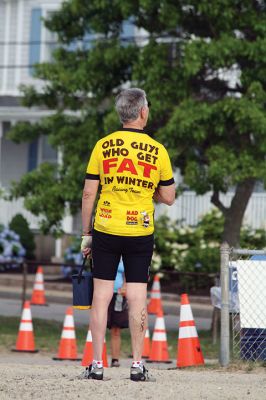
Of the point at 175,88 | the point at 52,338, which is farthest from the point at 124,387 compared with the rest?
the point at 175,88

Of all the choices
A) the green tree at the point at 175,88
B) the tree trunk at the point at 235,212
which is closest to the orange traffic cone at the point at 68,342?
the green tree at the point at 175,88

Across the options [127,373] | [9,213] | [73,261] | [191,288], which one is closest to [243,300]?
[127,373]

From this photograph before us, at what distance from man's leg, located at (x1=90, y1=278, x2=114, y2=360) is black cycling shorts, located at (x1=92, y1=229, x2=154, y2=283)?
0.19 ft

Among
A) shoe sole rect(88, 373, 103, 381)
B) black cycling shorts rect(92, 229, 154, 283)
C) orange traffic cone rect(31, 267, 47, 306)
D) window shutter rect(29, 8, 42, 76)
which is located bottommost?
shoe sole rect(88, 373, 103, 381)

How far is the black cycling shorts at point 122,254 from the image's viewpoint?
8.79m

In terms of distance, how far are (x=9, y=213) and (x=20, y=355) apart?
56.4 ft

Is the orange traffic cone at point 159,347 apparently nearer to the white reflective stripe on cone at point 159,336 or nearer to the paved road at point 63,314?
the white reflective stripe on cone at point 159,336

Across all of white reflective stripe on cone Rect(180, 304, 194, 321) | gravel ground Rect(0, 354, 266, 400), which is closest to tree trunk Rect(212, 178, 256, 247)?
white reflective stripe on cone Rect(180, 304, 194, 321)

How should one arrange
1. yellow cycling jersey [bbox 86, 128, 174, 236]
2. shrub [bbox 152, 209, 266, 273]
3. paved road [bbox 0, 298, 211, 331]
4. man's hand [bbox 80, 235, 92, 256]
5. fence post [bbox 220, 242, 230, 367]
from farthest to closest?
shrub [bbox 152, 209, 266, 273], paved road [bbox 0, 298, 211, 331], fence post [bbox 220, 242, 230, 367], man's hand [bbox 80, 235, 92, 256], yellow cycling jersey [bbox 86, 128, 174, 236]

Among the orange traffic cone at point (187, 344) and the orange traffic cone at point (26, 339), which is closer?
the orange traffic cone at point (187, 344)

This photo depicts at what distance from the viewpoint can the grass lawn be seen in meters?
15.8

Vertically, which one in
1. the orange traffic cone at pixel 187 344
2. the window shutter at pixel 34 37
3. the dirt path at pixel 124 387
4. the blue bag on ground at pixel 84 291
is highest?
the window shutter at pixel 34 37

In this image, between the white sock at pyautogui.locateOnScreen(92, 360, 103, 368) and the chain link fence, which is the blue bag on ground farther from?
the chain link fence

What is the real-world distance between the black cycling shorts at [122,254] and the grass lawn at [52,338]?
6.29 metres
